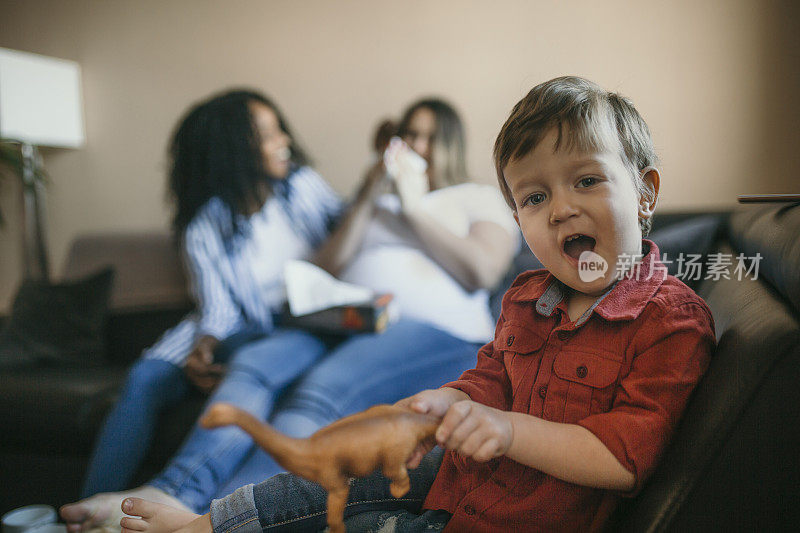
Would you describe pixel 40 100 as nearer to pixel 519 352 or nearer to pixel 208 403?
pixel 208 403

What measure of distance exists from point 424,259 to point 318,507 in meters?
0.58

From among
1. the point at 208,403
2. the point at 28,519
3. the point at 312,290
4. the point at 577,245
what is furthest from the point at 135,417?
the point at 577,245

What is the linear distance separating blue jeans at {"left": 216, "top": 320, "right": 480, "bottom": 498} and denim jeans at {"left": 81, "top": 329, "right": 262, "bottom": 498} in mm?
263

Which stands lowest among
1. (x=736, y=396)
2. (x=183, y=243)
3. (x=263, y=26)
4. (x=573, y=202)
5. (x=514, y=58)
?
(x=183, y=243)

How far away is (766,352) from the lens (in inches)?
13.2

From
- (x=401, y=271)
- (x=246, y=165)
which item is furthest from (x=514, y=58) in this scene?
(x=246, y=165)

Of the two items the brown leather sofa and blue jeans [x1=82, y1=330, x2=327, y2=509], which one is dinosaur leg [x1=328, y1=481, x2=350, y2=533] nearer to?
the brown leather sofa

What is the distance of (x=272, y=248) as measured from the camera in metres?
1.15

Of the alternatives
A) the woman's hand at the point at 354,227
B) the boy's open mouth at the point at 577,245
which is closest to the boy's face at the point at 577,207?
the boy's open mouth at the point at 577,245

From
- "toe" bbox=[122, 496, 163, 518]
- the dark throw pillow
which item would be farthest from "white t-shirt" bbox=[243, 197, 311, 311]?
"toe" bbox=[122, 496, 163, 518]

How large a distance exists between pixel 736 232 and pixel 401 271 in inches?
20.7

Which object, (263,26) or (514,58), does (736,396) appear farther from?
(263,26)

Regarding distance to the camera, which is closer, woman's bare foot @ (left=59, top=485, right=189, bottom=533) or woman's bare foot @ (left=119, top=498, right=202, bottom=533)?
woman's bare foot @ (left=119, top=498, right=202, bottom=533)

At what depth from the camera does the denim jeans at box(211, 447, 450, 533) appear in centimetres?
41
